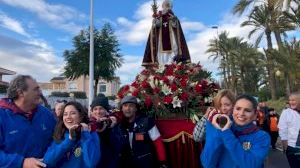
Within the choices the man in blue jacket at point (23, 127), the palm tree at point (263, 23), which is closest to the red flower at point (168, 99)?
the man in blue jacket at point (23, 127)

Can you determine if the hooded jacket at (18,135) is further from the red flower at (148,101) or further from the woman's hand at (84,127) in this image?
the red flower at (148,101)

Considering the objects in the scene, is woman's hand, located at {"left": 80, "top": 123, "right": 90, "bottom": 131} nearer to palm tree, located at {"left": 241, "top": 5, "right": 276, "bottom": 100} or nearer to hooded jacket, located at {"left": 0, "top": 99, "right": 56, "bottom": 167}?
hooded jacket, located at {"left": 0, "top": 99, "right": 56, "bottom": 167}

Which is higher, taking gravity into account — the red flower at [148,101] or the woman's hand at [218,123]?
the red flower at [148,101]

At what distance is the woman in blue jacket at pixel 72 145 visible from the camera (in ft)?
12.8

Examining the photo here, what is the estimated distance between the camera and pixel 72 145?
3959 mm

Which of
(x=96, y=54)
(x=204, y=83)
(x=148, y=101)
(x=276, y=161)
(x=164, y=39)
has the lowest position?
(x=276, y=161)

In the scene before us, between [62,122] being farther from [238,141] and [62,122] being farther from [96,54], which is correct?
[96,54]

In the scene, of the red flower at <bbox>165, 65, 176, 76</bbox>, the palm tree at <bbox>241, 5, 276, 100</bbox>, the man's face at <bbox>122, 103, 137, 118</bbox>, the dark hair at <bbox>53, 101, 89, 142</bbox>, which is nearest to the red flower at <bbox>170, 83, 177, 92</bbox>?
the red flower at <bbox>165, 65, 176, 76</bbox>

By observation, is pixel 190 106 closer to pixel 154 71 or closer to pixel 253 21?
pixel 154 71

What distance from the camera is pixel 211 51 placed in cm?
5341

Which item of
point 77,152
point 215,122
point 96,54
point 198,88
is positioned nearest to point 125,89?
point 198,88

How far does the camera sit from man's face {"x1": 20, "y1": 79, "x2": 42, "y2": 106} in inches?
156

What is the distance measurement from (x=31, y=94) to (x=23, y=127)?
1.04ft

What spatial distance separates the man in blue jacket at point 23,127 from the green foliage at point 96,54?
21168mm
